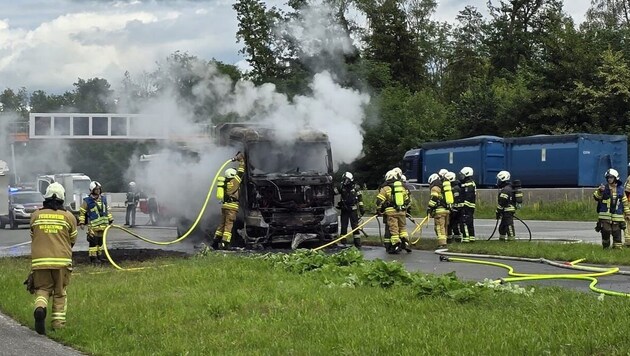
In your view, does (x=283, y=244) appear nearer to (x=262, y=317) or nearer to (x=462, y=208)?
(x=462, y=208)

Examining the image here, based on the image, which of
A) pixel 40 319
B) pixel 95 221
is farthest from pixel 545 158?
pixel 40 319

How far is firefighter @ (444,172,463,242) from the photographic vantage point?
64.4 feet

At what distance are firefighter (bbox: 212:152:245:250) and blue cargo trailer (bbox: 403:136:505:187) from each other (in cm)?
2035

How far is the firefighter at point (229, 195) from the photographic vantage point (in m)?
Result: 18.9

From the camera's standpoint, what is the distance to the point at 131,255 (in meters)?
18.8

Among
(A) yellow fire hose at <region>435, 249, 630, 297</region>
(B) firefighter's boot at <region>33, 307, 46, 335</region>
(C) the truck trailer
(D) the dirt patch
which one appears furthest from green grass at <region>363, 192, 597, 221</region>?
(B) firefighter's boot at <region>33, 307, 46, 335</region>

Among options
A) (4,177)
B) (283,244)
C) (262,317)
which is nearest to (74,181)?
(4,177)

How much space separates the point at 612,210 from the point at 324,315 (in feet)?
32.3

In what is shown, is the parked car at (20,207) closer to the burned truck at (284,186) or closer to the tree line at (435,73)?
the tree line at (435,73)

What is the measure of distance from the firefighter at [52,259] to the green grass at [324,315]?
1.31 feet

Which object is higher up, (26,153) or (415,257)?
(26,153)

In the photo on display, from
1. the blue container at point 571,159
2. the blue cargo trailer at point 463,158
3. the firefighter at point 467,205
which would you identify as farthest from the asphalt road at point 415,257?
the blue cargo trailer at point 463,158

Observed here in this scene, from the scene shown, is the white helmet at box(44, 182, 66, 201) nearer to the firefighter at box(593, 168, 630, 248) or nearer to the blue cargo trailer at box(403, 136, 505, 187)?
the firefighter at box(593, 168, 630, 248)

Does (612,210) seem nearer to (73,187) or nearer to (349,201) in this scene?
(349,201)
